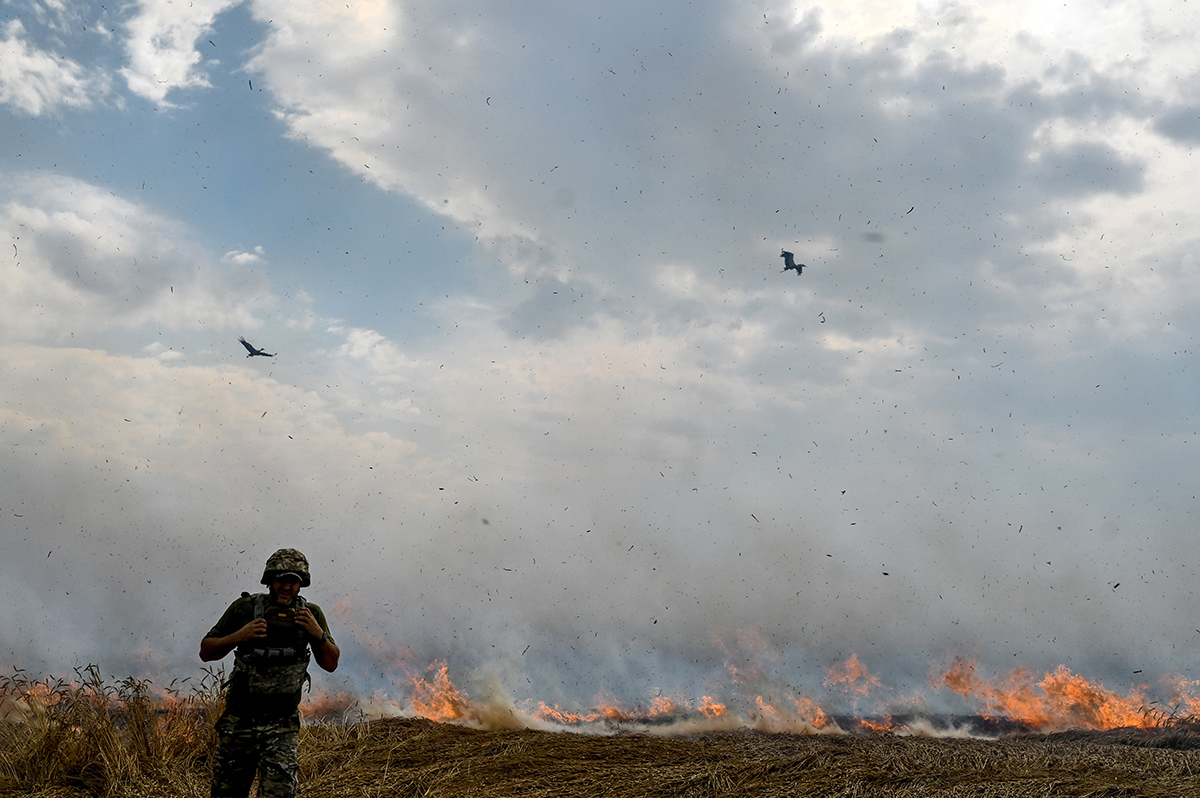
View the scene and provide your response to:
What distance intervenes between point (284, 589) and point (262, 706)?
1.02 metres

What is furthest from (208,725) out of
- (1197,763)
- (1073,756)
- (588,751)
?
(1197,763)

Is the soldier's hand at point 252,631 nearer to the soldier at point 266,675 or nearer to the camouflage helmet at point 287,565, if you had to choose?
the soldier at point 266,675

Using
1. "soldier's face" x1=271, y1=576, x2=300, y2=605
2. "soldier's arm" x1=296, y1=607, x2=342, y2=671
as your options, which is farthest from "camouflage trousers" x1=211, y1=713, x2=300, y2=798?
"soldier's face" x1=271, y1=576, x2=300, y2=605

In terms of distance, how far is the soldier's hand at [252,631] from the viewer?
6184 mm

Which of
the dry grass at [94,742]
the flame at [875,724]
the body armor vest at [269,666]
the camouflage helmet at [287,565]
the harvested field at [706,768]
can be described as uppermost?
the camouflage helmet at [287,565]

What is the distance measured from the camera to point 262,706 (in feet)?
21.0

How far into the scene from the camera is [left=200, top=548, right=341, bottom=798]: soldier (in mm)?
6254

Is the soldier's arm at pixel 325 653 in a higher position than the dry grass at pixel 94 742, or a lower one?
higher

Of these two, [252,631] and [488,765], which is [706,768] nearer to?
[488,765]

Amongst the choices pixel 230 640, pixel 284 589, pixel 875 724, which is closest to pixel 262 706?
pixel 230 640

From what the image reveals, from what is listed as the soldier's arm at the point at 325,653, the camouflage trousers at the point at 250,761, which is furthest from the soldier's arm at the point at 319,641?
the camouflage trousers at the point at 250,761

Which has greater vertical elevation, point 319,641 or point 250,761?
point 319,641

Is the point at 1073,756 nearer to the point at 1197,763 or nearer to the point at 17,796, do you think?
the point at 1197,763

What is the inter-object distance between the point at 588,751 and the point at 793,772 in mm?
3222
